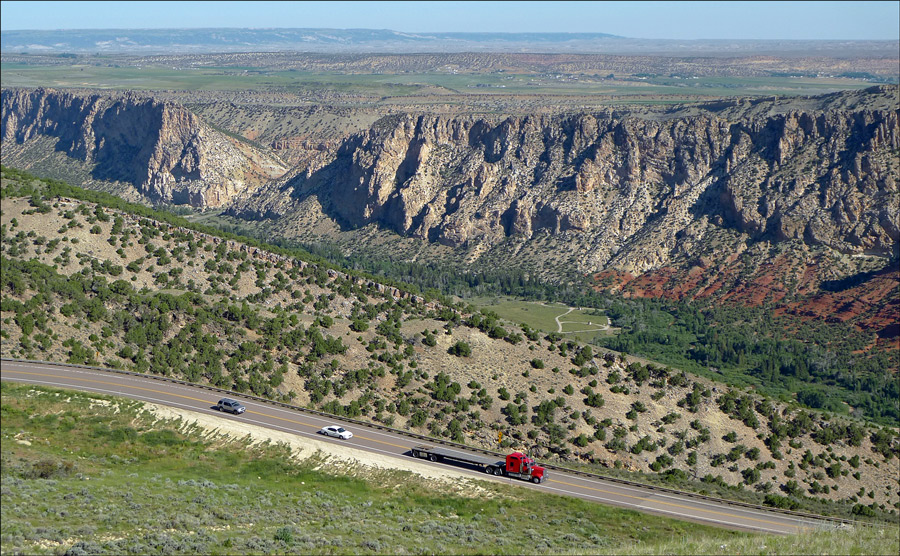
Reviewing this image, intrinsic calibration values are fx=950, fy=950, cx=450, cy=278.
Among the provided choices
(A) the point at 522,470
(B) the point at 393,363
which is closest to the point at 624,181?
(B) the point at 393,363

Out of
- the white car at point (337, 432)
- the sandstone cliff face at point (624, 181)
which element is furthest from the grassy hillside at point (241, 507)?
the sandstone cliff face at point (624, 181)

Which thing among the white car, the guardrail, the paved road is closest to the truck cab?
the paved road

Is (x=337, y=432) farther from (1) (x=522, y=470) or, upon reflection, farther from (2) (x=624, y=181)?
(2) (x=624, y=181)

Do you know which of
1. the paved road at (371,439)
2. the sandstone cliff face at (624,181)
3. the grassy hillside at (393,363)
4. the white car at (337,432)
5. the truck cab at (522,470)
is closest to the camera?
the paved road at (371,439)

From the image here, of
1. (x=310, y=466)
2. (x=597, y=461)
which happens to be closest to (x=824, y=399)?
(x=597, y=461)

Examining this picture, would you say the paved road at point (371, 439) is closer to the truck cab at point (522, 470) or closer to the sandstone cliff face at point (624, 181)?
the truck cab at point (522, 470)

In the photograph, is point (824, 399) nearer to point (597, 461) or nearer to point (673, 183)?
point (597, 461)

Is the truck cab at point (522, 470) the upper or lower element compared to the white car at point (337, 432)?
lower
